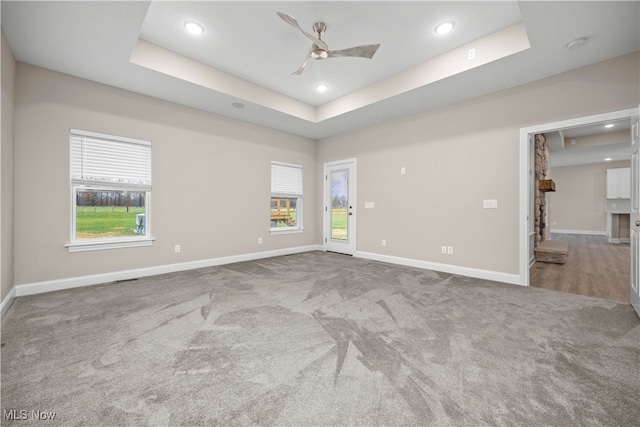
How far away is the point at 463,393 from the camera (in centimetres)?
150

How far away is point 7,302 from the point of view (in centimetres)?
269

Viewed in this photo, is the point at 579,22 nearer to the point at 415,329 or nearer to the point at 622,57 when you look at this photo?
the point at 622,57

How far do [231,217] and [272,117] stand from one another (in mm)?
1979

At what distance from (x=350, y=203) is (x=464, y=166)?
232 cm

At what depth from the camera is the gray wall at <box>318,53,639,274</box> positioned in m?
3.20

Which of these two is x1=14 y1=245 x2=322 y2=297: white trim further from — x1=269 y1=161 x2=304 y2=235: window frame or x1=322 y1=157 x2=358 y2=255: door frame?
x1=322 y1=157 x2=358 y2=255: door frame

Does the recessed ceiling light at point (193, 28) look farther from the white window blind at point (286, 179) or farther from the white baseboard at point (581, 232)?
the white baseboard at point (581, 232)

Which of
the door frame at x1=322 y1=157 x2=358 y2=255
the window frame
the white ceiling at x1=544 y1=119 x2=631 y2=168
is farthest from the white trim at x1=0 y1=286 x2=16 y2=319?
the white ceiling at x1=544 y1=119 x2=631 y2=168

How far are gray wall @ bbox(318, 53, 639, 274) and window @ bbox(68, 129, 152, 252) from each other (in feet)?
12.6

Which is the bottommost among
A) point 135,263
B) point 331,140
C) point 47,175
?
point 135,263

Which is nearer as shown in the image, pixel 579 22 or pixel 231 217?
pixel 579 22

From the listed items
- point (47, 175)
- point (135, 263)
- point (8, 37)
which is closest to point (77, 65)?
point (8, 37)

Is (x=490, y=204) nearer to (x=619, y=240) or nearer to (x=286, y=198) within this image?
(x=286, y=198)

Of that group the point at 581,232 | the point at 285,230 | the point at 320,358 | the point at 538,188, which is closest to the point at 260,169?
the point at 285,230
